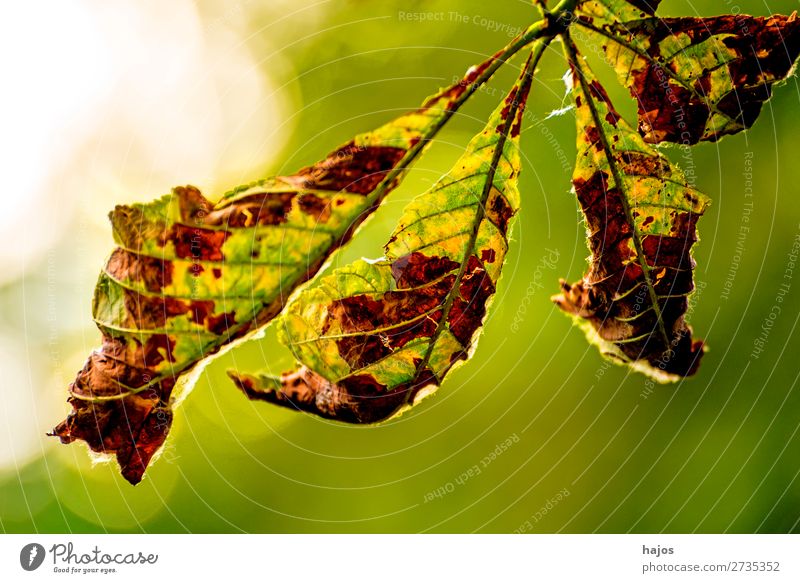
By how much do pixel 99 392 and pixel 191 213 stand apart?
0.15m

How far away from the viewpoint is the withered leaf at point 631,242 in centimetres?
49

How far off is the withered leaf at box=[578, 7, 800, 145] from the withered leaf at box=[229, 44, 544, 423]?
0.14 meters

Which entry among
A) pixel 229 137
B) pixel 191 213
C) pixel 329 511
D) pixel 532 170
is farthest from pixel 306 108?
pixel 329 511

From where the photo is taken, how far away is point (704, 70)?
1.68 ft

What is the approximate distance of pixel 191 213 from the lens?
1.50 feet

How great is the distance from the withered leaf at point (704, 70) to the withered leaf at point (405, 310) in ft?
0.45

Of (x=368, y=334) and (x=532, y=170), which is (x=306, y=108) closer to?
(x=532, y=170)
